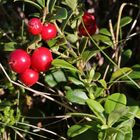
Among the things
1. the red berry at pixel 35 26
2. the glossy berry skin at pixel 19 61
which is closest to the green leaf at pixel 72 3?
the red berry at pixel 35 26

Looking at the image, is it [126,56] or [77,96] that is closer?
[77,96]

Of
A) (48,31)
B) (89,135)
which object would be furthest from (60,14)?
(89,135)

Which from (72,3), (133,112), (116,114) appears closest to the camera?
(116,114)

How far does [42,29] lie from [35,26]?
6cm

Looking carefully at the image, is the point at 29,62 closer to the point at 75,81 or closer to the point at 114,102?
the point at 75,81

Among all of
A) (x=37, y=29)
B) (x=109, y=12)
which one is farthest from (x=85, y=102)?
(x=109, y=12)

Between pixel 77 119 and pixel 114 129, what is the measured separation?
566mm

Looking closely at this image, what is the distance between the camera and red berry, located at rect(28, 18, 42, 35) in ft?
5.28

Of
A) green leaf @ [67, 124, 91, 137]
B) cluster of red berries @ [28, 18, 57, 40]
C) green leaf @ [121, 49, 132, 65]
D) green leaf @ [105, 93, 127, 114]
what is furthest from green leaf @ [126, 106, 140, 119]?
cluster of red berries @ [28, 18, 57, 40]

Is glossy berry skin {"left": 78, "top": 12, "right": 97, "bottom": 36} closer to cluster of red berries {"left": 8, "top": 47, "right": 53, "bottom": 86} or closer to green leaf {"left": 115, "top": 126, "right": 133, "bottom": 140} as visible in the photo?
cluster of red berries {"left": 8, "top": 47, "right": 53, "bottom": 86}

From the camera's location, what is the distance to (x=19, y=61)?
5.28ft

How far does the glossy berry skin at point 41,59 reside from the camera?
1.66 meters

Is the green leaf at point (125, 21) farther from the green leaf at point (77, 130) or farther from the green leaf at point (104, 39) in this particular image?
the green leaf at point (77, 130)

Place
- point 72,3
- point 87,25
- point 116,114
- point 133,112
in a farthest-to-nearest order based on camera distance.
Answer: point 87,25 < point 72,3 < point 133,112 < point 116,114
